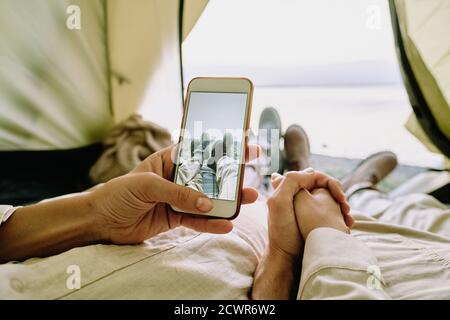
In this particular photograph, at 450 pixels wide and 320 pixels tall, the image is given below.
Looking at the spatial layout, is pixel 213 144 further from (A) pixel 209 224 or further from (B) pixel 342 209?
(B) pixel 342 209

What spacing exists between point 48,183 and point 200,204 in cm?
88

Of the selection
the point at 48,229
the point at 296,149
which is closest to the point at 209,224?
the point at 48,229

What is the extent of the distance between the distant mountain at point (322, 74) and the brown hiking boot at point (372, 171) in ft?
2.08

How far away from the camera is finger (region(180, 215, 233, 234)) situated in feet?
2.00

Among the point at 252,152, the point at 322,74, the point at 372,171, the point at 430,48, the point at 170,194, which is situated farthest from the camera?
the point at 322,74

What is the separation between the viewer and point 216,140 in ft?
2.02

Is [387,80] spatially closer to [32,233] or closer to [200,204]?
[200,204]

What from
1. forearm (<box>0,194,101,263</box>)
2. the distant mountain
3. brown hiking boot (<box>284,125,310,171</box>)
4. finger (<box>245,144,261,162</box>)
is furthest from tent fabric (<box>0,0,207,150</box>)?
finger (<box>245,144,261,162</box>)

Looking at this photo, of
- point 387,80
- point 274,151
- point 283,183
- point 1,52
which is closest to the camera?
point 283,183

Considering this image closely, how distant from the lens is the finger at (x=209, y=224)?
61 centimetres

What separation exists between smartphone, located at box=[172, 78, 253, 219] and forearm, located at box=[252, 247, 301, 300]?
11cm

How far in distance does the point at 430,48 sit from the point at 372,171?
436 millimetres

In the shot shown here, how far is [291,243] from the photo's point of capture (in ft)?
2.12
